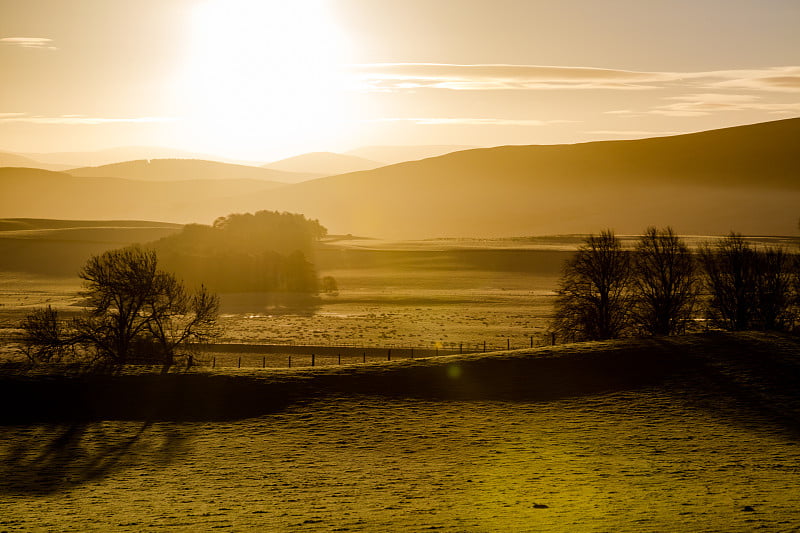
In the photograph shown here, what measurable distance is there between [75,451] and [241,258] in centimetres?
6763

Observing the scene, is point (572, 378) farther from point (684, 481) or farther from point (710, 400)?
point (684, 481)

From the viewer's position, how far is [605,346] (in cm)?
4194

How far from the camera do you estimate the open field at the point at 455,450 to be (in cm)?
2078

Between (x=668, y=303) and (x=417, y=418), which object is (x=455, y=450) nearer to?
(x=417, y=418)

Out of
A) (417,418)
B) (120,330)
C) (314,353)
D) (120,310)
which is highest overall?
(120,310)

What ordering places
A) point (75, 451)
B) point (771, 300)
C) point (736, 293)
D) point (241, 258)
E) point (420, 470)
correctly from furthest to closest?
point (241, 258), point (736, 293), point (771, 300), point (75, 451), point (420, 470)

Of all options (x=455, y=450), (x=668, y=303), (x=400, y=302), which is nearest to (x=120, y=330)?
(x=455, y=450)

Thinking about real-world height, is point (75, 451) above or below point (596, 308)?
below

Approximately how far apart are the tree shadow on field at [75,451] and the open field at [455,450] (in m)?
0.12

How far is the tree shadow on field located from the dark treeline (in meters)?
59.3

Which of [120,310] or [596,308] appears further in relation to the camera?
[596,308]

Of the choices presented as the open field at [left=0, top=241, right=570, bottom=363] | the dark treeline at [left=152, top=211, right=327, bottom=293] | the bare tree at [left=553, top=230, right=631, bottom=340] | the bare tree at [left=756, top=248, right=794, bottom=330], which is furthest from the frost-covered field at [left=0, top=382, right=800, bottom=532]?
the dark treeline at [left=152, top=211, right=327, bottom=293]

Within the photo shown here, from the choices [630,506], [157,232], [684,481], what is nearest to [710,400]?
[684,481]

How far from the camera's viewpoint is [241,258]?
3755 inches
